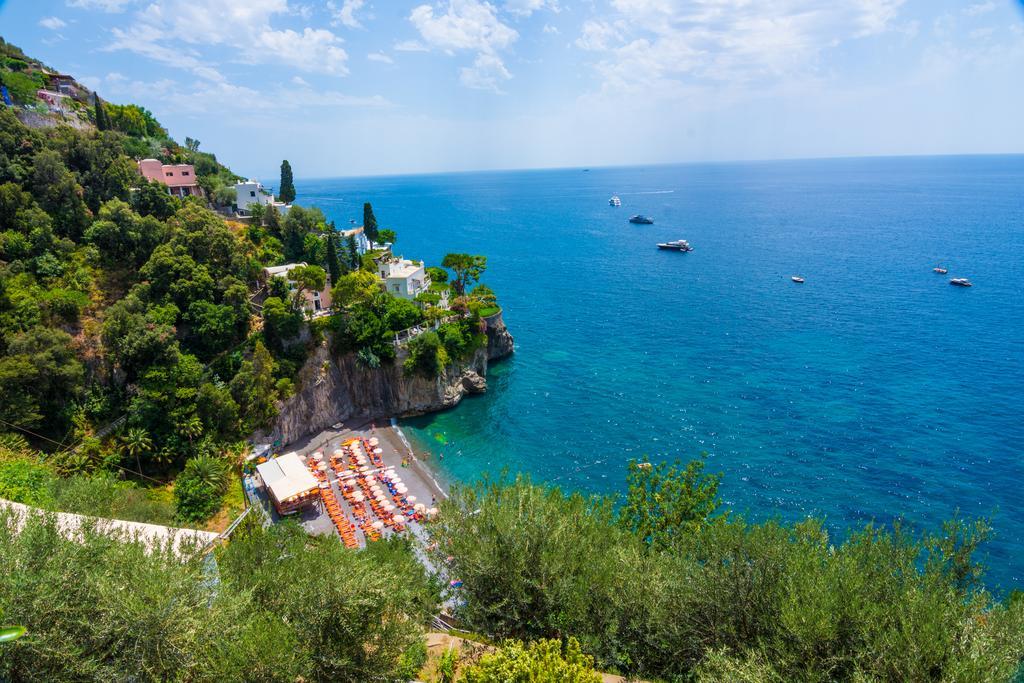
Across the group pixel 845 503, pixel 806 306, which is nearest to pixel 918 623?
pixel 845 503

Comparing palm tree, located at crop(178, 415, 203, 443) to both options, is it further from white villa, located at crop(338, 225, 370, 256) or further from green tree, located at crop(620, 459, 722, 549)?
green tree, located at crop(620, 459, 722, 549)

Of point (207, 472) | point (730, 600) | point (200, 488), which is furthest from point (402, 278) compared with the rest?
point (730, 600)

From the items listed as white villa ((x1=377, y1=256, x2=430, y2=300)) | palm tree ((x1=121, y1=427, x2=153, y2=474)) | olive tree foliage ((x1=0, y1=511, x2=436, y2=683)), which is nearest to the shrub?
palm tree ((x1=121, y1=427, x2=153, y2=474))

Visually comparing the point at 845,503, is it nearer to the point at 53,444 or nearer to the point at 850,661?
the point at 850,661

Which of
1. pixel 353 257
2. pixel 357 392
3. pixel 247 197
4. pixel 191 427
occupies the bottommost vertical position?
pixel 357 392

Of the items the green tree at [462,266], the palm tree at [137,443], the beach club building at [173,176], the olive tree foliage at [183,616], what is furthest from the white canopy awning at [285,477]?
the beach club building at [173,176]

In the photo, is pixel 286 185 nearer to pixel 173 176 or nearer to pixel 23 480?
pixel 173 176
